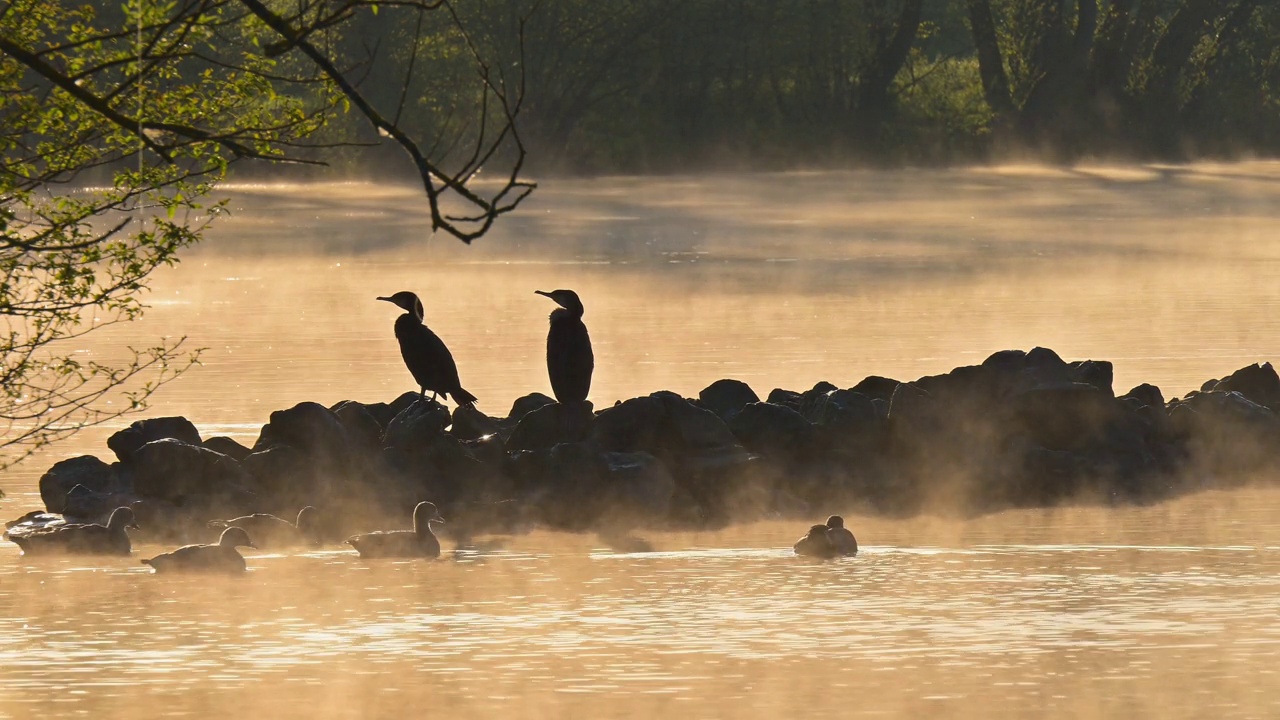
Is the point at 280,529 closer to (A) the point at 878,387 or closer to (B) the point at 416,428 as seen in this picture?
(B) the point at 416,428

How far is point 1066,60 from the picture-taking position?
74000 millimetres

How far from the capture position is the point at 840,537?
13.8 metres

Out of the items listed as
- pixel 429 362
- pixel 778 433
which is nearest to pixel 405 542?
pixel 778 433

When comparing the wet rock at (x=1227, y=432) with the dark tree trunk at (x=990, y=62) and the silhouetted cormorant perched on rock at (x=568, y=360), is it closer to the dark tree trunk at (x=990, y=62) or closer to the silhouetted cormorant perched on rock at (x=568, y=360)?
the silhouetted cormorant perched on rock at (x=568, y=360)

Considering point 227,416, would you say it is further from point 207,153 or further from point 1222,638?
point 1222,638

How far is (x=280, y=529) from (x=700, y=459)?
9.41 ft

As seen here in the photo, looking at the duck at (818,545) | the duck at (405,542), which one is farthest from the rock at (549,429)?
the duck at (818,545)

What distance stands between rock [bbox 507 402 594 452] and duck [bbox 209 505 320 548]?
197cm

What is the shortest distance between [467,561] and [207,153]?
9.75 feet

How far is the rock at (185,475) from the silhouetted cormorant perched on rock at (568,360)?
243cm

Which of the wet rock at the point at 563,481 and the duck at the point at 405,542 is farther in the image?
the wet rock at the point at 563,481

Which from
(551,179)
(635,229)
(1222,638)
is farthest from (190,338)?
(551,179)

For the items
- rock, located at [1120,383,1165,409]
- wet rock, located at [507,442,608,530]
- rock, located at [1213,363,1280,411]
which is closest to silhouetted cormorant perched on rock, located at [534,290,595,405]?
wet rock, located at [507,442,608,530]

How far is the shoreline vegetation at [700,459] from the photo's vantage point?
15242mm
